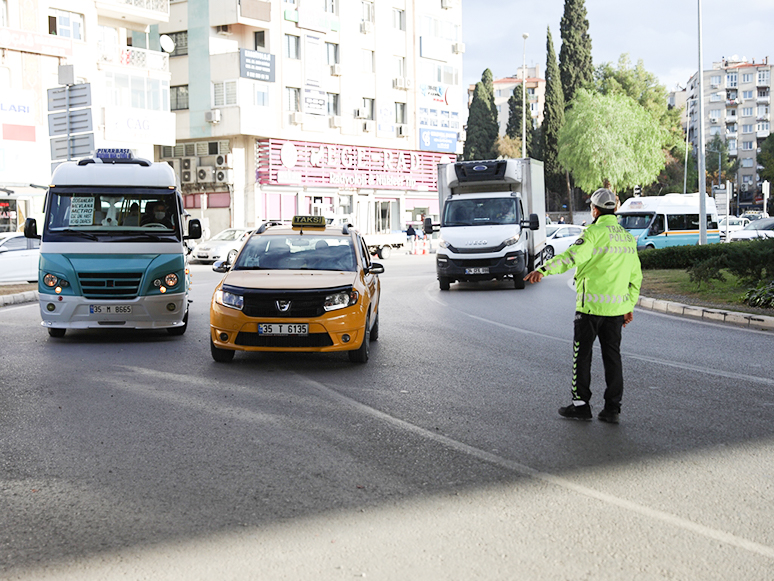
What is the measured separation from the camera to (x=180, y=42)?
4941cm

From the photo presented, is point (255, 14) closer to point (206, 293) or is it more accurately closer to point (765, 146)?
point (206, 293)

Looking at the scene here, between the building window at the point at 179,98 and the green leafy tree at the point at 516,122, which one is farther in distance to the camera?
the green leafy tree at the point at 516,122

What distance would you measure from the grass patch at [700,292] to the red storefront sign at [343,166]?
102 feet

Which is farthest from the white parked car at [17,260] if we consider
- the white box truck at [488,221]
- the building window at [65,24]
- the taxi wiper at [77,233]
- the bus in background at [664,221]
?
the bus in background at [664,221]

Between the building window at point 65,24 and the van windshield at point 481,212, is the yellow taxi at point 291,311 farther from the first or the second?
the building window at point 65,24

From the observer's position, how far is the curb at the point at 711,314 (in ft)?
44.3

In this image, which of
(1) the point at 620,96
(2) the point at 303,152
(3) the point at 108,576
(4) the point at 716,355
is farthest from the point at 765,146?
(3) the point at 108,576

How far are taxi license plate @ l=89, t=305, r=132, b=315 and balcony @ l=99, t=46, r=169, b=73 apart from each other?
3147 cm

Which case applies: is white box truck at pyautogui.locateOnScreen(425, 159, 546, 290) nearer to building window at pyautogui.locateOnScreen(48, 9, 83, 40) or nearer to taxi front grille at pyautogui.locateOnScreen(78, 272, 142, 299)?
taxi front grille at pyautogui.locateOnScreen(78, 272, 142, 299)

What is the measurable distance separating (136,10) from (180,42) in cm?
725

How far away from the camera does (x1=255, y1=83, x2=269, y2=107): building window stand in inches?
1899

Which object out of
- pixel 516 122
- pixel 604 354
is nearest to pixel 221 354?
pixel 604 354

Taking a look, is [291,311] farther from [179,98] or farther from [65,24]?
[179,98]

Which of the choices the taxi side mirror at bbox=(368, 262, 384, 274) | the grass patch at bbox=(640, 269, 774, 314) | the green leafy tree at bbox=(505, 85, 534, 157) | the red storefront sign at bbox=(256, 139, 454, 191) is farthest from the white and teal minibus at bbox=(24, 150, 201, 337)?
the green leafy tree at bbox=(505, 85, 534, 157)
